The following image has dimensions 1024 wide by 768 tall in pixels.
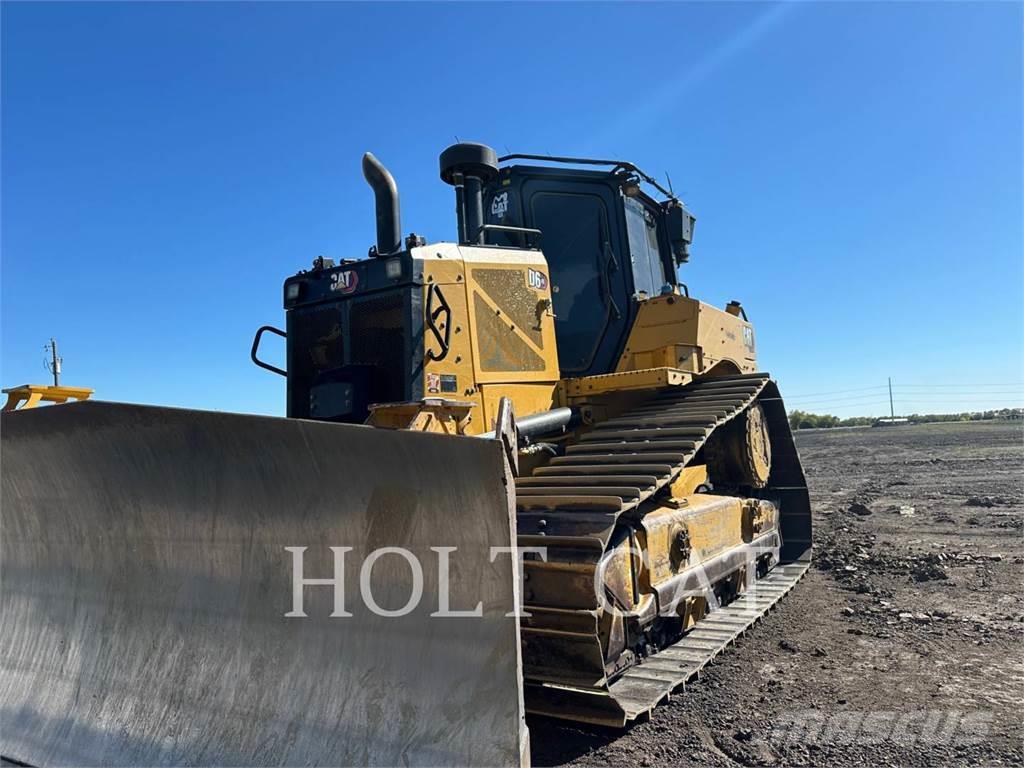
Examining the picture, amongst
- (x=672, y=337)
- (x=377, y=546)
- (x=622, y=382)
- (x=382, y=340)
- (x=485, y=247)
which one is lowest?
(x=377, y=546)

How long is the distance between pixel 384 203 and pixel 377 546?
8.62 ft

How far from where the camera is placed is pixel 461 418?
3.75 m

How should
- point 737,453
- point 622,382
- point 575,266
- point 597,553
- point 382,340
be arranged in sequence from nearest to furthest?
point 597,553, point 382,340, point 622,382, point 575,266, point 737,453

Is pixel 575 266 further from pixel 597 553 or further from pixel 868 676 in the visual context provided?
pixel 868 676

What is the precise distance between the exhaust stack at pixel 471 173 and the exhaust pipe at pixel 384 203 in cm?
51

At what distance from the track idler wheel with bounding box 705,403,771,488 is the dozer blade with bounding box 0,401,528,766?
12.9ft

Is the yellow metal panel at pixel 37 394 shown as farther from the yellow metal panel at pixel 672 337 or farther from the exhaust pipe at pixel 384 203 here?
the yellow metal panel at pixel 672 337

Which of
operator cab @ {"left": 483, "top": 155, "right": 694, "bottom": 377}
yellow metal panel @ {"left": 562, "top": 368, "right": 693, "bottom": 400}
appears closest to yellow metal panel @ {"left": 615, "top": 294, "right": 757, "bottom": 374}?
operator cab @ {"left": 483, "top": 155, "right": 694, "bottom": 377}

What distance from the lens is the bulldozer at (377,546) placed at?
2.66 m

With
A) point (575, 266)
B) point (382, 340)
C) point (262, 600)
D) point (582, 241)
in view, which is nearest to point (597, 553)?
point (262, 600)

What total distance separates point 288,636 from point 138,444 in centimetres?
101

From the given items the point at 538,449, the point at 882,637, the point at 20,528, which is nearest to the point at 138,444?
the point at 20,528

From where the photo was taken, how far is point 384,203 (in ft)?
15.4

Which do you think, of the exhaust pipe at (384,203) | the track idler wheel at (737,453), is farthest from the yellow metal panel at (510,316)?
the track idler wheel at (737,453)
